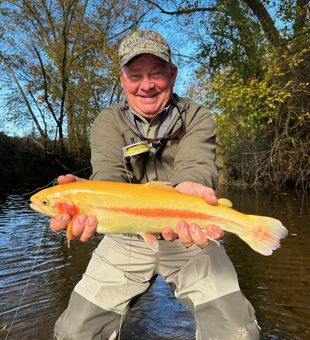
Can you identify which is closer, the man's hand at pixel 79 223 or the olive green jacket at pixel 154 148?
the man's hand at pixel 79 223

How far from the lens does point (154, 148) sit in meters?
3.54

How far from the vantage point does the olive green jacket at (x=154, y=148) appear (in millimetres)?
3486

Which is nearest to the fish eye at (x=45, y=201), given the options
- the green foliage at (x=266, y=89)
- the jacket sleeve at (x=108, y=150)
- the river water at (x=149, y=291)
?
the jacket sleeve at (x=108, y=150)

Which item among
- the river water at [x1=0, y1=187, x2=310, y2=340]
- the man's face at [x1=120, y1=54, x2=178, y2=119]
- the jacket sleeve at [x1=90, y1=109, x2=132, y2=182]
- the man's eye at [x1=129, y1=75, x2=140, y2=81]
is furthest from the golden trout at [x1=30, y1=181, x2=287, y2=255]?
the river water at [x1=0, y1=187, x2=310, y2=340]

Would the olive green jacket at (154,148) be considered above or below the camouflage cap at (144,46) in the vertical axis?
below

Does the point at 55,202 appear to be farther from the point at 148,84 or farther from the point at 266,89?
the point at 266,89

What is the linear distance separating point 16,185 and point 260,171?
12496 mm

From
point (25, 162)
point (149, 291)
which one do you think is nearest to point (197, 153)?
point (149, 291)

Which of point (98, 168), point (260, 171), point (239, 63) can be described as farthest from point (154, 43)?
point (260, 171)

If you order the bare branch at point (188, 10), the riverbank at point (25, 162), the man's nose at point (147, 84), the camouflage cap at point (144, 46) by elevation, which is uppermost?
the bare branch at point (188, 10)

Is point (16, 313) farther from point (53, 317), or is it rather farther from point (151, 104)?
point (151, 104)

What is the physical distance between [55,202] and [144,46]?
1545 millimetres

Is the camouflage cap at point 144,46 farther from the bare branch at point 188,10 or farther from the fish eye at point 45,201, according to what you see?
the bare branch at point 188,10

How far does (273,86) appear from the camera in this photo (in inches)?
558
